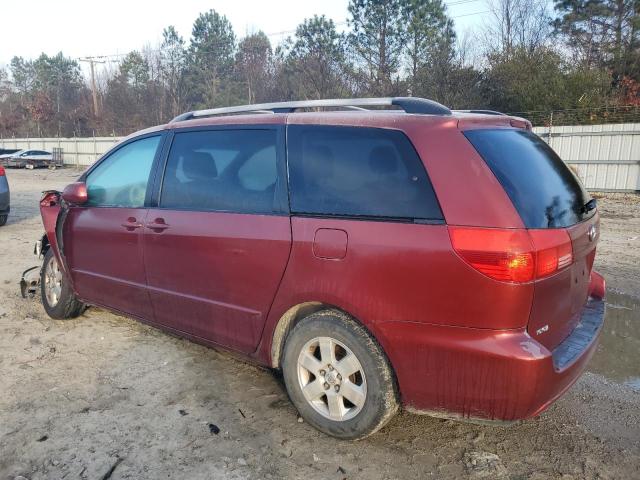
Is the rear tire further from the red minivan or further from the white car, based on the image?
the white car

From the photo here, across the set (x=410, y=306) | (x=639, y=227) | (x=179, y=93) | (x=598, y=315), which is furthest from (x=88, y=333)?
(x=179, y=93)

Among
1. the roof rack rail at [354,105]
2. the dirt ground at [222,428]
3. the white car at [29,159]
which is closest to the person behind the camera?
the dirt ground at [222,428]

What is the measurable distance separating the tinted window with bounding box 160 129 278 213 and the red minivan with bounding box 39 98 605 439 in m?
0.01

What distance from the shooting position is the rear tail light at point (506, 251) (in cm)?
232

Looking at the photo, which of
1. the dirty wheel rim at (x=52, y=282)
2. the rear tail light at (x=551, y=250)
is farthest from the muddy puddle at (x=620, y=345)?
the dirty wheel rim at (x=52, y=282)

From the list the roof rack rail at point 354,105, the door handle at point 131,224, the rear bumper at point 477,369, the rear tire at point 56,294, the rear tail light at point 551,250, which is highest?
the roof rack rail at point 354,105

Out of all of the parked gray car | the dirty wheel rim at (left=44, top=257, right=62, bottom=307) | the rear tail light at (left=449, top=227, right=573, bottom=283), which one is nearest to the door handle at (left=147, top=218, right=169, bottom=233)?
the dirty wheel rim at (left=44, top=257, right=62, bottom=307)

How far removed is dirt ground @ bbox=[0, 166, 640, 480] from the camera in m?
2.68

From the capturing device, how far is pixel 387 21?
29.2m

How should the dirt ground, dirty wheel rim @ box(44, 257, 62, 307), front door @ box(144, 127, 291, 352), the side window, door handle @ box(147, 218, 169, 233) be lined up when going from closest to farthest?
the dirt ground → front door @ box(144, 127, 291, 352) → door handle @ box(147, 218, 169, 233) → the side window → dirty wheel rim @ box(44, 257, 62, 307)

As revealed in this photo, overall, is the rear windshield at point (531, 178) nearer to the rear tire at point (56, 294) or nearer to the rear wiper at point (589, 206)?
the rear wiper at point (589, 206)

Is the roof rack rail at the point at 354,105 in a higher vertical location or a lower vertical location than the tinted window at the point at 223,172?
higher

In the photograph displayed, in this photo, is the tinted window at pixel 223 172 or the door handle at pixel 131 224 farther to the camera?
the door handle at pixel 131 224

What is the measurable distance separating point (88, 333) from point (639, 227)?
9315mm
